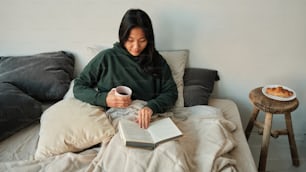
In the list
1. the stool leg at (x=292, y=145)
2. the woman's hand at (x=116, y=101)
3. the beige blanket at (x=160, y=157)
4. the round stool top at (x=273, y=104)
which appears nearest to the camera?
the beige blanket at (x=160, y=157)

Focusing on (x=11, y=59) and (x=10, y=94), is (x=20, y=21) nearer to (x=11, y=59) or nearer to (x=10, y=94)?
(x=11, y=59)

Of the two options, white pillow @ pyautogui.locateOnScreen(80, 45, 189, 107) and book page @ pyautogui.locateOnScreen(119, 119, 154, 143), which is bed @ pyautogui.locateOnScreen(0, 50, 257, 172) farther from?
white pillow @ pyautogui.locateOnScreen(80, 45, 189, 107)

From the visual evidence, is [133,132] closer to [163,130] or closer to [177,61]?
[163,130]

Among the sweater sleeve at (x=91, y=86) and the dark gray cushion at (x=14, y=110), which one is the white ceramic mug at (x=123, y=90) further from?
the dark gray cushion at (x=14, y=110)

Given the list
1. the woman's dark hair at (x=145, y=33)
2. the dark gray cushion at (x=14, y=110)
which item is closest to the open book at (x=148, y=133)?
the woman's dark hair at (x=145, y=33)

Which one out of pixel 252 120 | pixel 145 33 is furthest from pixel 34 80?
pixel 252 120

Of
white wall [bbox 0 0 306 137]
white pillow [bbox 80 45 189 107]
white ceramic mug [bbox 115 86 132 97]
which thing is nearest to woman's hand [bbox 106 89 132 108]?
white ceramic mug [bbox 115 86 132 97]

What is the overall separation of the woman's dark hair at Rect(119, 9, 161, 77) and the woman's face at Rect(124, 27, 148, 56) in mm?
13

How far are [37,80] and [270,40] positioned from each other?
1.20 meters

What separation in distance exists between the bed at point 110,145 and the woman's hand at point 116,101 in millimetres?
26

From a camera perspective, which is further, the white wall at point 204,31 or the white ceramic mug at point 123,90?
the white wall at point 204,31

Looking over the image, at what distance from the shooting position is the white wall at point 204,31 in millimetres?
1606

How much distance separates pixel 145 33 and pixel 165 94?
11.4 inches

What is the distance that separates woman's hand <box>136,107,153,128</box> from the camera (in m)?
1.25
